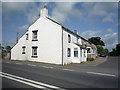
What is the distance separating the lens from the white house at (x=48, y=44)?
19.7m

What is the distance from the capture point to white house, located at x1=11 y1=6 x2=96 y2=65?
19719 mm

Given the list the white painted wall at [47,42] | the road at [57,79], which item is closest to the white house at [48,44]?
the white painted wall at [47,42]

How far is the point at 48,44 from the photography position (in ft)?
67.7

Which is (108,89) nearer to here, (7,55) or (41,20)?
(41,20)

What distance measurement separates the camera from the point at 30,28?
23.8 m

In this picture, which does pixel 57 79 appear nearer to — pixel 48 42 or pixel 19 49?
pixel 48 42

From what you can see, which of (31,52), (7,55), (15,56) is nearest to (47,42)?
(31,52)

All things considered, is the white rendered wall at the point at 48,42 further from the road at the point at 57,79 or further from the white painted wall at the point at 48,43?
the road at the point at 57,79

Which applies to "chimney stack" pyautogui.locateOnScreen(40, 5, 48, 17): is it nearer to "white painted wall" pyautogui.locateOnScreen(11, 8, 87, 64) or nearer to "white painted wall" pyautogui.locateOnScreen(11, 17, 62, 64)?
"white painted wall" pyautogui.locateOnScreen(11, 8, 87, 64)

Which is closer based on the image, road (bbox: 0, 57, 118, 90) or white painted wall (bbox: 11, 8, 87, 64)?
road (bbox: 0, 57, 118, 90)

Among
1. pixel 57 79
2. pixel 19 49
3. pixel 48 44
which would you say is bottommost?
pixel 57 79

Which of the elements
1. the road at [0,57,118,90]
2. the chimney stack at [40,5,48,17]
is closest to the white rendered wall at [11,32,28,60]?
the chimney stack at [40,5,48,17]

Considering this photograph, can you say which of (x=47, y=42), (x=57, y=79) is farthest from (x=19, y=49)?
(x=57, y=79)

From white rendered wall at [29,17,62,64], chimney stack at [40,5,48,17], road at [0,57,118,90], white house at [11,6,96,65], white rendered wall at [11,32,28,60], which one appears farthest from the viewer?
white rendered wall at [11,32,28,60]
